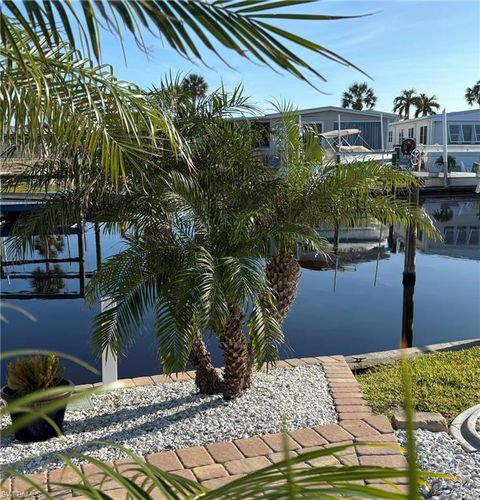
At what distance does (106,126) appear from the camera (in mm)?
3768

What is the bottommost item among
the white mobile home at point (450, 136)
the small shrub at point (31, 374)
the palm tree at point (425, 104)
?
the small shrub at point (31, 374)

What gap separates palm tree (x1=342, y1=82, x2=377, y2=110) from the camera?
6350 cm

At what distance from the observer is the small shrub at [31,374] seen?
4.45 metres

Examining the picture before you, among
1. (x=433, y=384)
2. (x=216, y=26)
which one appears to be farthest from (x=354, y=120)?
(x=216, y=26)

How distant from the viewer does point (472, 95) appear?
65.8 m

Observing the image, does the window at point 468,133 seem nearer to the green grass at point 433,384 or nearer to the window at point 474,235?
the window at point 474,235

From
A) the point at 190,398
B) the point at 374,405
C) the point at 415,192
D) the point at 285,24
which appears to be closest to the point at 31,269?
the point at 415,192

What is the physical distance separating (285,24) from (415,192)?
41.9 ft

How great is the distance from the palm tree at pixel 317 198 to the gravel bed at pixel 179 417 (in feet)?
2.33

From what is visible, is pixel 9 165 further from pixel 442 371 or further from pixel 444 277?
pixel 444 277

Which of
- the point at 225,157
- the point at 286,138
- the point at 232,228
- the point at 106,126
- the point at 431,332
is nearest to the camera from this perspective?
the point at 106,126

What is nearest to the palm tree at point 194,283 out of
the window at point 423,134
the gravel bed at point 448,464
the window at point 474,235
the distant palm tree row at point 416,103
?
the gravel bed at point 448,464

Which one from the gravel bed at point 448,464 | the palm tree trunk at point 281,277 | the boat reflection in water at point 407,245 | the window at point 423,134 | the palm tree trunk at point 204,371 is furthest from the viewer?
the window at point 423,134

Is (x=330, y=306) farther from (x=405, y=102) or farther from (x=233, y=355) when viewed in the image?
(x=405, y=102)
